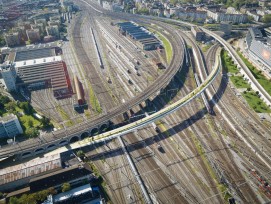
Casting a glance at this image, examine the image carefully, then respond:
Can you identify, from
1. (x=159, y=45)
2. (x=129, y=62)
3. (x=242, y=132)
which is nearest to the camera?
(x=242, y=132)

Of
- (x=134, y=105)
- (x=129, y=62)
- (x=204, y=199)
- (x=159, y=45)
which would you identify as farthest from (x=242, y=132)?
(x=159, y=45)

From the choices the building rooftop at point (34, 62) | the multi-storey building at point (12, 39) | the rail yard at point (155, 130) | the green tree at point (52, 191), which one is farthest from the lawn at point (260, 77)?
the multi-storey building at point (12, 39)

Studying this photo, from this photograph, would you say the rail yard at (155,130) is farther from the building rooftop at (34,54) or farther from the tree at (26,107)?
the tree at (26,107)

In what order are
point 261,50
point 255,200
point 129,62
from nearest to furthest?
point 255,200 → point 261,50 → point 129,62

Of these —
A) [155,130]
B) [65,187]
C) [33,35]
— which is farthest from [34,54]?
[65,187]

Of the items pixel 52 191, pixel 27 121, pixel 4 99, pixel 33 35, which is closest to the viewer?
pixel 52 191

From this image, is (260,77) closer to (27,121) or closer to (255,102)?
(255,102)

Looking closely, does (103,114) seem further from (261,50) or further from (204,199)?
(261,50)
